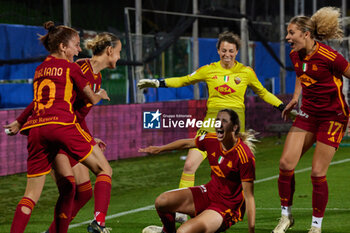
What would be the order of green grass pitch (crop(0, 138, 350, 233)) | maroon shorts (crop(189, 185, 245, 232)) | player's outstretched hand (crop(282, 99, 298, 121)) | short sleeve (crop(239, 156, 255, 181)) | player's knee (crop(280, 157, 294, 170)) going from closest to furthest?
short sleeve (crop(239, 156, 255, 181)) < maroon shorts (crop(189, 185, 245, 232)) < player's knee (crop(280, 157, 294, 170)) < player's outstretched hand (crop(282, 99, 298, 121)) < green grass pitch (crop(0, 138, 350, 233))

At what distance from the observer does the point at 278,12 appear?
73.5 ft

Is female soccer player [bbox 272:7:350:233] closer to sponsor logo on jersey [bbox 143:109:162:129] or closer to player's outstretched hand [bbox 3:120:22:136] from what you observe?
player's outstretched hand [bbox 3:120:22:136]

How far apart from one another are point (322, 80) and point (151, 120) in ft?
31.5

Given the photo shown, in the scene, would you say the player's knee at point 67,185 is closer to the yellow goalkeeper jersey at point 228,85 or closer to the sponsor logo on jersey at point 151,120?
the yellow goalkeeper jersey at point 228,85

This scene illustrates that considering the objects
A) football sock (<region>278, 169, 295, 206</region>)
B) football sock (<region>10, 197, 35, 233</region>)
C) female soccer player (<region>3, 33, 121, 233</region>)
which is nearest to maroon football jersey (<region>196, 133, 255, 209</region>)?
football sock (<region>278, 169, 295, 206</region>)

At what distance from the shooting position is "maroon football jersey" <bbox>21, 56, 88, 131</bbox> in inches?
259

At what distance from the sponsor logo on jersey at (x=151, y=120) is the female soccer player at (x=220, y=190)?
9.02m

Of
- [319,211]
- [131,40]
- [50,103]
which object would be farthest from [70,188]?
[131,40]

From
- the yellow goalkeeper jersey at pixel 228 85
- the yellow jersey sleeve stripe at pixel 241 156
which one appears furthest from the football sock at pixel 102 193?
the yellow goalkeeper jersey at pixel 228 85

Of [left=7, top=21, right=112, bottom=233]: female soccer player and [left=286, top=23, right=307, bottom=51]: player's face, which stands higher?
[left=286, top=23, right=307, bottom=51]: player's face

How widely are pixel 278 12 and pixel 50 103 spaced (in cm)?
1657

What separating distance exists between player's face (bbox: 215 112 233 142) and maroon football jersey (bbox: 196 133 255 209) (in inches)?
5.7

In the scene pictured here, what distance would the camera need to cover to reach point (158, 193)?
11.1 metres

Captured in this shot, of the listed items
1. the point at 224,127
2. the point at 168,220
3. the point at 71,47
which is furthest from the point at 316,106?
the point at 71,47
